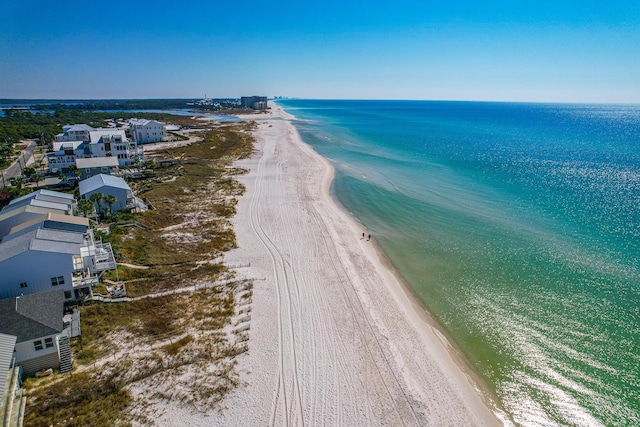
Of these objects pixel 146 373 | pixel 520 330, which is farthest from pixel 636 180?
pixel 146 373

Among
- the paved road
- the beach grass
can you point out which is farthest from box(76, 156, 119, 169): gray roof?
the beach grass

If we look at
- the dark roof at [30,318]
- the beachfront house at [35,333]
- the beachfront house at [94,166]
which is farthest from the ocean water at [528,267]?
the beachfront house at [94,166]

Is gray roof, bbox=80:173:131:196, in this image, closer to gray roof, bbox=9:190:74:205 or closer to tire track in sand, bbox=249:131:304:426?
gray roof, bbox=9:190:74:205

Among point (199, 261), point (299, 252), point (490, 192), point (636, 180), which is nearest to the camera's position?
point (199, 261)

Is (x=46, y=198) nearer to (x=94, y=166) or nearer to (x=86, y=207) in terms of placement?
(x=86, y=207)

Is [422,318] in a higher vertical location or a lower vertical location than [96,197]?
lower

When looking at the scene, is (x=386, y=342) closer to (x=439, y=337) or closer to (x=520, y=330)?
(x=439, y=337)

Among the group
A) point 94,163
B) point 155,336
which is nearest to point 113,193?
point 94,163
